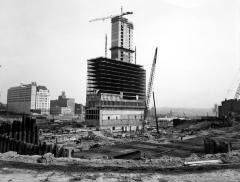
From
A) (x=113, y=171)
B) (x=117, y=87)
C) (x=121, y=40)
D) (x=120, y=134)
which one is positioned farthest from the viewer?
(x=121, y=40)

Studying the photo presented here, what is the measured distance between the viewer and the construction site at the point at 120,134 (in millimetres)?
18359

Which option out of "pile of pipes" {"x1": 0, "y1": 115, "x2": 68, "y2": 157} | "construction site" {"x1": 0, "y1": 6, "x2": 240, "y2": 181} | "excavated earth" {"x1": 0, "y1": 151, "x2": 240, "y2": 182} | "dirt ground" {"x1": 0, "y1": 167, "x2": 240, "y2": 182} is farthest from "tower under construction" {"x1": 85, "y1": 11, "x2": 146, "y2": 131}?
"dirt ground" {"x1": 0, "y1": 167, "x2": 240, "y2": 182}

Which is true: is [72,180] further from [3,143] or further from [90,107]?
[90,107]

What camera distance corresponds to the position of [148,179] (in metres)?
14.7

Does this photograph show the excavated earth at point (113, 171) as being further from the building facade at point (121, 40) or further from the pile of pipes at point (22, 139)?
the building facade at point (121, 40)

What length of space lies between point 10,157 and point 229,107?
12025 centimetres

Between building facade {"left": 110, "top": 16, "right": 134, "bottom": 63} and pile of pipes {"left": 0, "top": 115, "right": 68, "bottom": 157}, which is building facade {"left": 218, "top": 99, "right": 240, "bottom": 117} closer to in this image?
building facade {"left": 110, "top": 16, "right": 134, "bottom": 63}

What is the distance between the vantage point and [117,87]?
16938cm

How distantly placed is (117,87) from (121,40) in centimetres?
4098

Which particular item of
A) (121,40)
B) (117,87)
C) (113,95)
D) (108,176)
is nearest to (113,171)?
(108,176)

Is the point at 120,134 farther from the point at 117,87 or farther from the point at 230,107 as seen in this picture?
the point at 117,87

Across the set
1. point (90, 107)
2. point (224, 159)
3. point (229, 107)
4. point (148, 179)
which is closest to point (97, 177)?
point (148, 179)

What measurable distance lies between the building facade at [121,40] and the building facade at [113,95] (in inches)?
454

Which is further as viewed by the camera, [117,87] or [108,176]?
[117,87]
